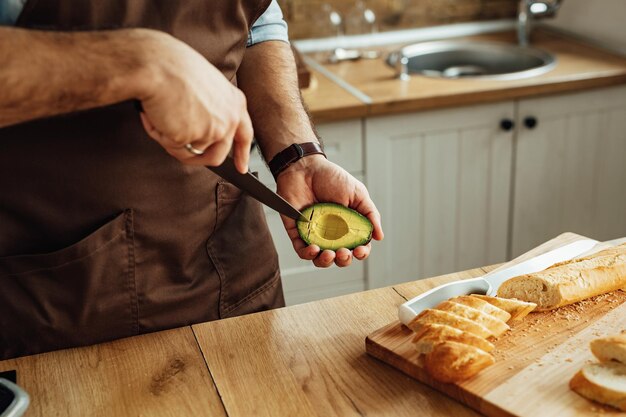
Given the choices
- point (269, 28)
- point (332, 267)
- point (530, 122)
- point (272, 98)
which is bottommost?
point (332, 267)

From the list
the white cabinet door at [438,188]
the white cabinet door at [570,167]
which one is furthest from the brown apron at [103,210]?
the white cabinet door at [570,167]

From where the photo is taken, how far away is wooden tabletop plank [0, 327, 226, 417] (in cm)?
105

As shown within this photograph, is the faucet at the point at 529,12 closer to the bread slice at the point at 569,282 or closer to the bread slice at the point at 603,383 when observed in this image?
the bread slice at the point at 569,282

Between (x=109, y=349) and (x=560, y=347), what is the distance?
0.64 meters

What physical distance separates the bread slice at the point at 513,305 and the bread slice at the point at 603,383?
0.49 ft

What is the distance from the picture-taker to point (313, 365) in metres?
1.12

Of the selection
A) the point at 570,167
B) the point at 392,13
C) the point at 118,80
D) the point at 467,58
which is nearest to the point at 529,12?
the point at 467,58

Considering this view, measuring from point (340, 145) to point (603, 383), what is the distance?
1478mm

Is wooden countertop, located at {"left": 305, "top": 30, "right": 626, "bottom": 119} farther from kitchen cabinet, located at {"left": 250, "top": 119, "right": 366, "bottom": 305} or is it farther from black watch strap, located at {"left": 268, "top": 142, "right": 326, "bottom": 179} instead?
black watch strap, located at {"left": 268, "top": 142, "right": 326, "bottom": 179}

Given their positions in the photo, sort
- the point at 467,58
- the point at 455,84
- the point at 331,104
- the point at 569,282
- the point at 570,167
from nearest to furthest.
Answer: the point at 569,282 → the point at 331,104 → the point at 455,84 → the point at 570,167 → the point at 467,58

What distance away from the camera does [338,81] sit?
8.41 feet

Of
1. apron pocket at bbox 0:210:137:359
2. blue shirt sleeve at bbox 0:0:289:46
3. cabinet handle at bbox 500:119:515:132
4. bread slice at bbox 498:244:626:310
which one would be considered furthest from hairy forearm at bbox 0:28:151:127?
cabinet handle at bbox 500:119:515:132

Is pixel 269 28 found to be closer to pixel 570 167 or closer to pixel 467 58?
pixel 570 167

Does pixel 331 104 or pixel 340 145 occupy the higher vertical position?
pixel 331 104
